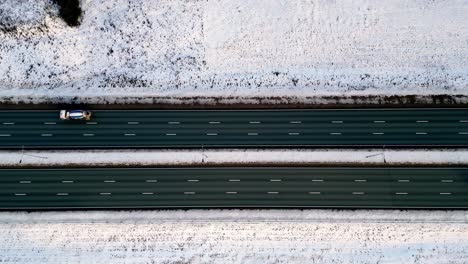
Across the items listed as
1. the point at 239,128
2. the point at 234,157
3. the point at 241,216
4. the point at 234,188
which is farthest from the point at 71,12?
the point at 241,216

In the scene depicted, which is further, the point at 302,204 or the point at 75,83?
the point at 75,83

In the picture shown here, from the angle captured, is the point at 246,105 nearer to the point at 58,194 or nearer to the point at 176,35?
the point at 176,35

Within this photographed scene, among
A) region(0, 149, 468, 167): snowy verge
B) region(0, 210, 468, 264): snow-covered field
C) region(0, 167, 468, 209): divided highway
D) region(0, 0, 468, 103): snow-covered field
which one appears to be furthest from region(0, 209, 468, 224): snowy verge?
region(0, 0, 468, 103): snow-covered field

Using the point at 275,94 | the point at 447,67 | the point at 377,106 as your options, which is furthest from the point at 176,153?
the point at 447,67

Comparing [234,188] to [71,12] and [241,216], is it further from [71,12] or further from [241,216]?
[71,12]

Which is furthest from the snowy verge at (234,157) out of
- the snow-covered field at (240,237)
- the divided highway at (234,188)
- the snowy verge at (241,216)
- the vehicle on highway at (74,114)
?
the snow-covered field at (240,237)

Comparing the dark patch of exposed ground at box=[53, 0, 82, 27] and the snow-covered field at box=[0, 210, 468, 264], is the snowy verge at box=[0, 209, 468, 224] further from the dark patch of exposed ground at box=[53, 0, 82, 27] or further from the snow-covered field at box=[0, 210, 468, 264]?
the dark patch of exposed ground at box=[53, 0, 82, 27]
